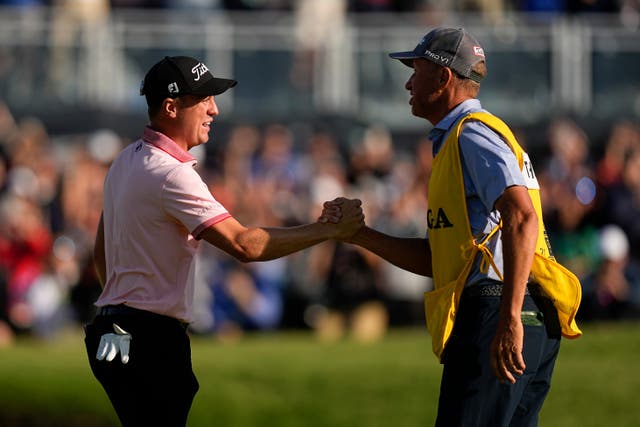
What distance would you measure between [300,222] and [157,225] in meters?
10.5

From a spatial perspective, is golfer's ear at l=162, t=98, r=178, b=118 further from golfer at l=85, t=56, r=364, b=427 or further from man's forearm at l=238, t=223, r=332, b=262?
man's forearm at l=238, t=223, r=332, b=262

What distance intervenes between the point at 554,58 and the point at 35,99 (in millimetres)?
7645

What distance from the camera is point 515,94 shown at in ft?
63.4

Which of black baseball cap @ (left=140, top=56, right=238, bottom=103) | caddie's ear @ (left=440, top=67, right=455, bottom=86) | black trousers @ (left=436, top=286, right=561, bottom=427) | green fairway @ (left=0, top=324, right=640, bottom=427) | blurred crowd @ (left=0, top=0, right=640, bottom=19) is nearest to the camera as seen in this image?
black trousers @ (left=436, top=286, right=561, bottom=427)

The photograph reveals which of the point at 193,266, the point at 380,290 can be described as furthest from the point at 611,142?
the point at 193,266

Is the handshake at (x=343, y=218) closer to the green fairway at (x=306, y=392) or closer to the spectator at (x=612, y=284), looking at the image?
the green fairway at (x=306, y=392)

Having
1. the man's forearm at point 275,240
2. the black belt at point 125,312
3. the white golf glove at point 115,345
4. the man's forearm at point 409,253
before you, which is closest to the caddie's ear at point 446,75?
the man's forearm at point 409,253

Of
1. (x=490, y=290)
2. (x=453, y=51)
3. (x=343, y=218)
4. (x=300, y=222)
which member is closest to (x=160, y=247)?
(x=343, y=218)

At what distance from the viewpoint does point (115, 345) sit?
6.84 meters

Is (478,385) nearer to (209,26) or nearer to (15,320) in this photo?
(15,320)

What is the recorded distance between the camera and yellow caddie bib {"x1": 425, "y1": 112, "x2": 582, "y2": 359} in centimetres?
660

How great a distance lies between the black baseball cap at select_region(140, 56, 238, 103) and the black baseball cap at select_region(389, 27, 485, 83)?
3.67 feet

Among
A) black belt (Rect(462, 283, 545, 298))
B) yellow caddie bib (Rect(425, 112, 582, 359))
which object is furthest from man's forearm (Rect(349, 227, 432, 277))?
black belt (Rect(462, 283, 545, 298))

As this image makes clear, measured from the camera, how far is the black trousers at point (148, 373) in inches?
271
